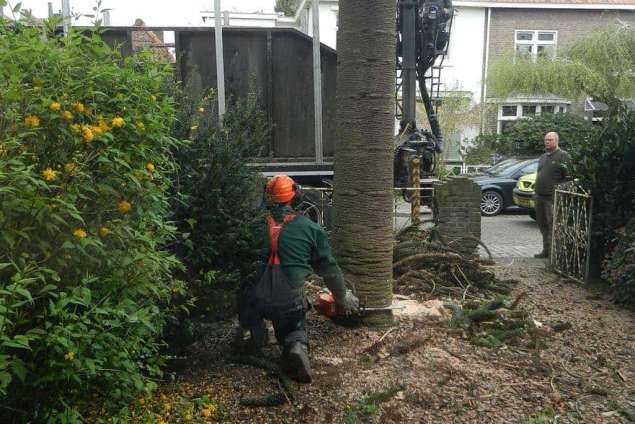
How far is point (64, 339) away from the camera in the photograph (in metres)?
2.36

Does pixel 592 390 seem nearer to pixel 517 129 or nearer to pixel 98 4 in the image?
pixel 98 4

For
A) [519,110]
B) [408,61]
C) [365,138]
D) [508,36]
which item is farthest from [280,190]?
[508,36]

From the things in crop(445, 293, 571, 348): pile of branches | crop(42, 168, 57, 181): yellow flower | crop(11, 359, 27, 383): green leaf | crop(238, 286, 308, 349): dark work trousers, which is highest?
crop(42, 168, 57, 181): yellow flower

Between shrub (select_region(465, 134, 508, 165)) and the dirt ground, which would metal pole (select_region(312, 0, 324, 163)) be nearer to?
the dirt ground

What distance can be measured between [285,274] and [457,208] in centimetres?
454

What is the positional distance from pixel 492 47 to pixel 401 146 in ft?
60.3

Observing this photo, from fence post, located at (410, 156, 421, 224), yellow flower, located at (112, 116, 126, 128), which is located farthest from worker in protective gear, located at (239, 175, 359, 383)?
fence post, located at (410, 156, 421, 224)

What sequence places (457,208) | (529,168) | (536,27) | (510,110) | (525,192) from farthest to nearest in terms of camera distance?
(536,27) → (510,110) → (529,168) → (525,192) → (457,208)

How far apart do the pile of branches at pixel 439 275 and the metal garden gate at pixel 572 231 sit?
3.88ft

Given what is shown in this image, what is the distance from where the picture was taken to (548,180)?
9227 millimetres

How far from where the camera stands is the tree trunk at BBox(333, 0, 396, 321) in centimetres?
488

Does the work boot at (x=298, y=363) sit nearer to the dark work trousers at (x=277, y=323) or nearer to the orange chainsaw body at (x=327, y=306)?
the dark work trousers at (x=277, y=323)

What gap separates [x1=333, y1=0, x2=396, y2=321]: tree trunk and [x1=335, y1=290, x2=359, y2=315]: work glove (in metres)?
0.40

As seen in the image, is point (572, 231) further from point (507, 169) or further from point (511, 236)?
point (507, 169)
